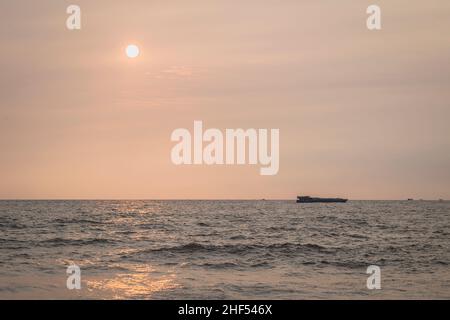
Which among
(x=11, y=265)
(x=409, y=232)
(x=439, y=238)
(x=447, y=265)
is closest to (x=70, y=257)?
(x=11, y=265)

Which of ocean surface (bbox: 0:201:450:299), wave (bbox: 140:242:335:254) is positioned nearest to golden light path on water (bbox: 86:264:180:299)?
ocean surface (bbox: 0:201:450:299)

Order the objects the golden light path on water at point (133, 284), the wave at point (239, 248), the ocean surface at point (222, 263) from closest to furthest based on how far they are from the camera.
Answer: the golden light path on water at point (133, 284), the ocean surface at point (222, 263), the wave at point (239, 248)

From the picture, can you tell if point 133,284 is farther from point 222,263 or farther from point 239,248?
point 239,248

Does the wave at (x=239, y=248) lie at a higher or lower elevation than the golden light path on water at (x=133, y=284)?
lower

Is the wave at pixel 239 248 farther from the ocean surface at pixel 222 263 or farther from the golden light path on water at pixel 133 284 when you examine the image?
the golden light path on water at pixel 133 284

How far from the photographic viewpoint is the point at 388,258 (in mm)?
35969

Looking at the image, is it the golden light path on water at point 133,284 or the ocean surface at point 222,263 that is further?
the ocean surface at point 222,263

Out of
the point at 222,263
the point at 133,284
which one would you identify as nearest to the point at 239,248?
Result: the point at 222,263

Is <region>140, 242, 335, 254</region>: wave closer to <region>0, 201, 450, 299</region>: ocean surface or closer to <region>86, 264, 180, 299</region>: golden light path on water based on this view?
<region>0, 201, 450, 299</region>: ocean surface

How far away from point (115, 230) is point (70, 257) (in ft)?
72.6

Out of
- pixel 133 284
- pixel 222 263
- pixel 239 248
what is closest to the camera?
pixel 133 284

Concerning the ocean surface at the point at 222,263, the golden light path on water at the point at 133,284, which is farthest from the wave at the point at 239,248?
the golden light path on water at the point at 133,284
